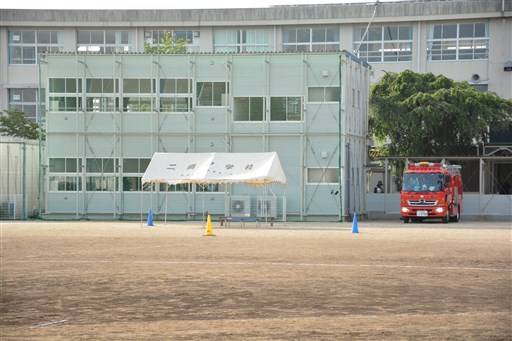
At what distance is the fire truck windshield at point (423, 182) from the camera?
160 ft

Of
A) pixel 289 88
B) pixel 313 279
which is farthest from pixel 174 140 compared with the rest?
pixel 313 279

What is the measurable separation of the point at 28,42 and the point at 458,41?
30797 mm

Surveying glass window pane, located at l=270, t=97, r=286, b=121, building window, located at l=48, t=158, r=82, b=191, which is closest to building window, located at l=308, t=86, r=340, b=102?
glass window pane, located at l=270, t=97, r=286, b=121

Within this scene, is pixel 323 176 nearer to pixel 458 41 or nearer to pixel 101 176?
pixel 101 176

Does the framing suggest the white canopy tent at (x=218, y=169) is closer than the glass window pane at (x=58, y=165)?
Yes

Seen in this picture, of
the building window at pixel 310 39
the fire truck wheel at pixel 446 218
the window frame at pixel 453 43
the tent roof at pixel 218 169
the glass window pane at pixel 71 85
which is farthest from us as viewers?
the building window at pixel 310 39

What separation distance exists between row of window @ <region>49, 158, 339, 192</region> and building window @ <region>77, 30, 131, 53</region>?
24551 millimetres

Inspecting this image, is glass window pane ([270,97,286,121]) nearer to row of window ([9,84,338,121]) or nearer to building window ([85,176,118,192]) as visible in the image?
row of window ([9,84,338,121])

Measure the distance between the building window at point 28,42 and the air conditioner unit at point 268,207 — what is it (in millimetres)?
31642

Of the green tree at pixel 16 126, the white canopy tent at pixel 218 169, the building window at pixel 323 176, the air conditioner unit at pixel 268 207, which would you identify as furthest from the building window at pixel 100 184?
the green tree at pixel 16 126

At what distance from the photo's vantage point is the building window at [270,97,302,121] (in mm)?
51906

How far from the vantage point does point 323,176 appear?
5119cm

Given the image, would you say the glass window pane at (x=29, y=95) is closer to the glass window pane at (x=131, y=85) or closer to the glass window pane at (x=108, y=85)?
the glass window pane at (x=108, y=85)

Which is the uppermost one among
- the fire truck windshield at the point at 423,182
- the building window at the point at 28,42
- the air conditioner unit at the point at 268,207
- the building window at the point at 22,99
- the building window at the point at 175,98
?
the building window at the point at 28,42
